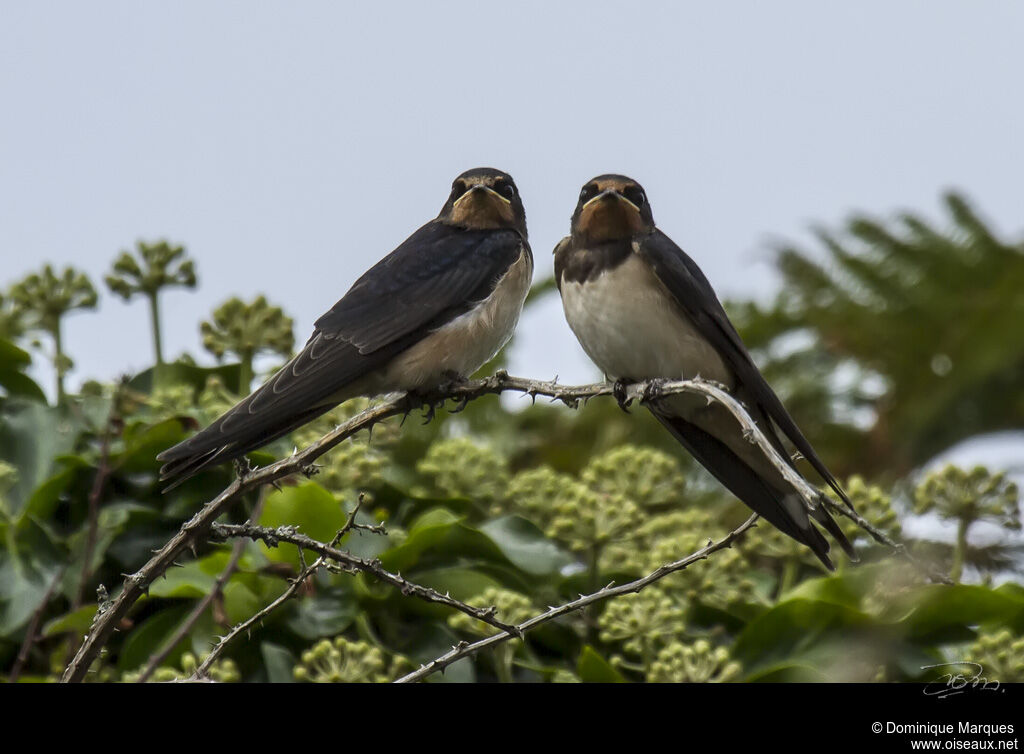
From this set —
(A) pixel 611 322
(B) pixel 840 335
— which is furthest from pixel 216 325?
(B) pixel 840 335

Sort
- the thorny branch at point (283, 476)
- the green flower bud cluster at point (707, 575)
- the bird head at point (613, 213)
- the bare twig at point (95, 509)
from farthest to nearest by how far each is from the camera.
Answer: the bird head at point (613, 213) → the green flower bud cluster at point (707, 575) → the bare twig at point (95, 509) → the thorny branch at point (283, 476)

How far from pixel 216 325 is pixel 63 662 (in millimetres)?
1147

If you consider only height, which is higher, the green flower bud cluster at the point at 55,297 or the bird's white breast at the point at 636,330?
the green flower bud cluster at the point at 55,297

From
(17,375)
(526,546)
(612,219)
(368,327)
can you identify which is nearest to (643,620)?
(526,546)

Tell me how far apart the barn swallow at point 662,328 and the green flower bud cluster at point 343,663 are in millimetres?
1075

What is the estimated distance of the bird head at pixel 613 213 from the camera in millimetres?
4375

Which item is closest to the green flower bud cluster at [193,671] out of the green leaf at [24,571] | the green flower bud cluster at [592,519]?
the green leaf at [24,571]

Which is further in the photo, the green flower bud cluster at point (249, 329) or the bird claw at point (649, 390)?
the green flower bud cluster at point (249, 329)

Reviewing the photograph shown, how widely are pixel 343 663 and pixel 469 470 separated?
3.62 feet

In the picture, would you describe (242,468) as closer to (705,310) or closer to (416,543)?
(416,543)

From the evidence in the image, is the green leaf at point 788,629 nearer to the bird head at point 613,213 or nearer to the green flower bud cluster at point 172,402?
the bird head at point 613,213

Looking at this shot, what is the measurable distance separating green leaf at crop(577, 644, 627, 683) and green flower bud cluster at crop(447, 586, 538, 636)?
22 cm
